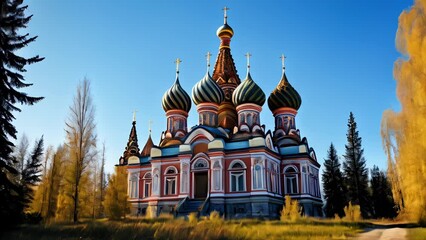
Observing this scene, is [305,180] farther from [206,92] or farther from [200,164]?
[206,92]

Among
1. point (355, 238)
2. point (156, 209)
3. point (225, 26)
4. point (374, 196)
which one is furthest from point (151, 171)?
point (374, 196)

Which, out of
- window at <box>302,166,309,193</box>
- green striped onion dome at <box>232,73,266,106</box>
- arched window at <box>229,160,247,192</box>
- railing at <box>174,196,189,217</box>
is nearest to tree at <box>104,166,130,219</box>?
railing at <box>174,196,189,217</box>

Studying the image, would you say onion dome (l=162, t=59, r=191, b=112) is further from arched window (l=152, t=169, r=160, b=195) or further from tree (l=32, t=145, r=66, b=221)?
tree (l=32, t=145, r=66, b=221)

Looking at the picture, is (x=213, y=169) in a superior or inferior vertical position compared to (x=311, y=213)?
superior

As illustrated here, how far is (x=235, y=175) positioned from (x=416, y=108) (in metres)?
16.2

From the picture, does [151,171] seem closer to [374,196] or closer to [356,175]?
[356,175]

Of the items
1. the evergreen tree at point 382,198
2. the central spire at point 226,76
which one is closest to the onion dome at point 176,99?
the central spire at point 226,76

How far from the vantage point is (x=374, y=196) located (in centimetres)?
4450

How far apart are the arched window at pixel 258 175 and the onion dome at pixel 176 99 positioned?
1009 cm

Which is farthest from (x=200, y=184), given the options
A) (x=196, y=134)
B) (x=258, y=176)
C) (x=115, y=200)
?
(x=115, y=200)

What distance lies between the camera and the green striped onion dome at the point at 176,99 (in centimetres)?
3494

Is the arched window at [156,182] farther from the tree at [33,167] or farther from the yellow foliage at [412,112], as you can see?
the yellow foliage at [412,112]

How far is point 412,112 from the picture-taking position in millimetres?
15789

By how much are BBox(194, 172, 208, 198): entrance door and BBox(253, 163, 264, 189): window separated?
3.88 meters
